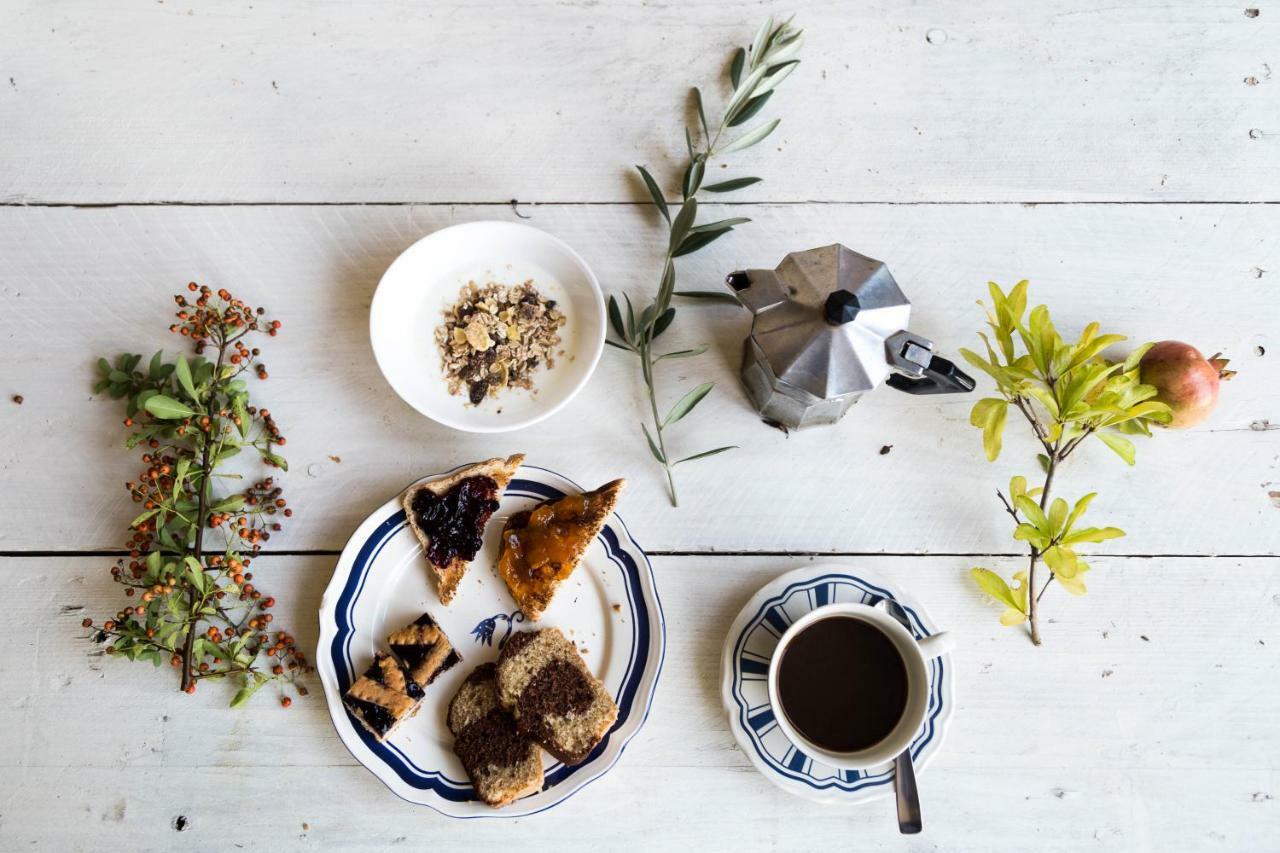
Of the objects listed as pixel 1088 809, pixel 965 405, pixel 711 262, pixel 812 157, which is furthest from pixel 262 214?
pixel 1088 809

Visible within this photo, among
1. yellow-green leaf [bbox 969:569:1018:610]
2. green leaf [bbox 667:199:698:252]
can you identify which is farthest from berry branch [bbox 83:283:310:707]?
yellow-green leaf [bbox 969:569:1018:610]

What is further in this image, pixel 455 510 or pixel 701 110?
pixel 701 110

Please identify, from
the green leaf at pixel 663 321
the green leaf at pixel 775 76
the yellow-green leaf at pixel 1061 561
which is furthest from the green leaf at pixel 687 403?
the yellow-green leaf at pixel 1061 561

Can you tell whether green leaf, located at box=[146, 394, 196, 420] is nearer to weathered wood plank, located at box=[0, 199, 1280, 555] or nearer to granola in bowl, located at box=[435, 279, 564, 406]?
weathered wood plank, located at box=[0, 199, 1280, 555]

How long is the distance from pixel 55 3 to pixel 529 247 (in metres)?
0.85

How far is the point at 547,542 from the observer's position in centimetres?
116

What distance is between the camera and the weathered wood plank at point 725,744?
4.02 feet

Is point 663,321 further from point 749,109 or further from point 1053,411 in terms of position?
point 1053,411

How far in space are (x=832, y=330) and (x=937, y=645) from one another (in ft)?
1.46

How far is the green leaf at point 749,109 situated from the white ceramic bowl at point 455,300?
1.05ft

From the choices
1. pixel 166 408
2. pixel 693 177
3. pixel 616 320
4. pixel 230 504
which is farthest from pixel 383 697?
pixel 693 177

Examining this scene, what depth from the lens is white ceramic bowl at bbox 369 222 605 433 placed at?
118 cm

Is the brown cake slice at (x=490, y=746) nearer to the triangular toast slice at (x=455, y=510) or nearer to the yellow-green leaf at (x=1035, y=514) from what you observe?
the triangular toast slice at (x=455, y=510)

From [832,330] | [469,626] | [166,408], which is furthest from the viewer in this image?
[469,626]
